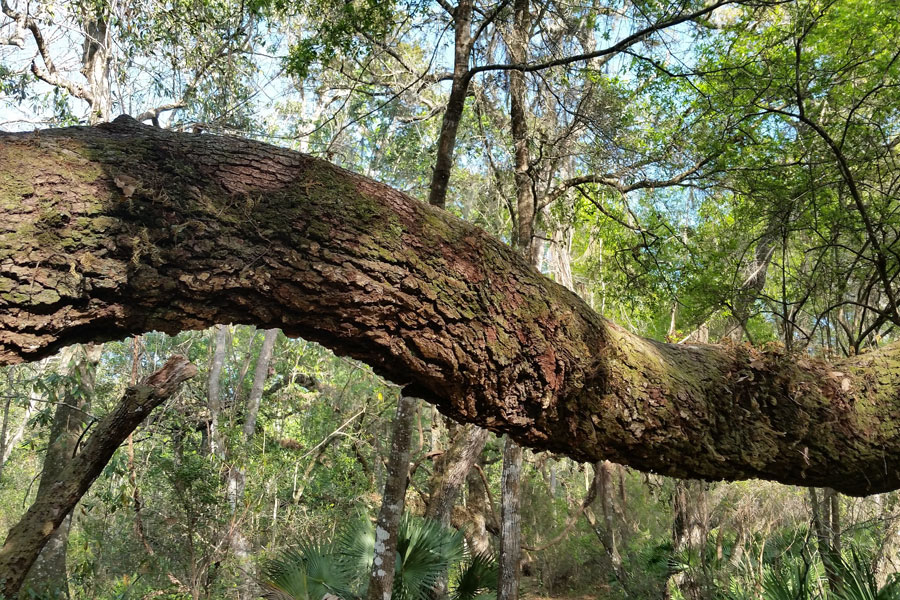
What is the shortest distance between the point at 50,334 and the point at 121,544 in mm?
10483

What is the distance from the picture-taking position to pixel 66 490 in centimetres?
332

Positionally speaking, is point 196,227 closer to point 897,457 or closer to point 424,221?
point 424,221

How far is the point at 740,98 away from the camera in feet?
18.5

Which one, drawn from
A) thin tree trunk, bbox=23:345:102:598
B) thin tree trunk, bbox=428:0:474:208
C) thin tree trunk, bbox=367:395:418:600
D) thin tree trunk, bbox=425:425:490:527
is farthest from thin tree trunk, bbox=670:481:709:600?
thin tree trunk, bbox=23:345:102:598

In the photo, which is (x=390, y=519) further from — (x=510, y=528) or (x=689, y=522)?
(x=689, y=522)

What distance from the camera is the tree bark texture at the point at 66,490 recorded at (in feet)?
10.6

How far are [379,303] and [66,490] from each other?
2870mm

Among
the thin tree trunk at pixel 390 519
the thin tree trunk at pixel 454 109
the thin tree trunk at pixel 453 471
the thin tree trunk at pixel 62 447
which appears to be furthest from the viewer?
the thin tree trunk at pixel 453 471

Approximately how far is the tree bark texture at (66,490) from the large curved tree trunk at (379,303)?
222cm

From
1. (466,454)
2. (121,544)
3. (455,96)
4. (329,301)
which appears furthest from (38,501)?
(121,544)

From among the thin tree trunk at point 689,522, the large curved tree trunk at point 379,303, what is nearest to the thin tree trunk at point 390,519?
the large curved tree trunk at point 379,303

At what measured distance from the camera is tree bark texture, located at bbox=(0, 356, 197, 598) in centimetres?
324

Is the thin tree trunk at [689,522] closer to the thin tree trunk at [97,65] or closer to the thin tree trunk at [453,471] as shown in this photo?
the thin tree trunk at [453,471]

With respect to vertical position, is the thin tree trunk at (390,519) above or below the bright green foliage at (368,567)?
above
